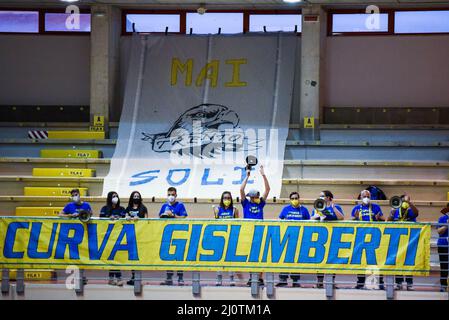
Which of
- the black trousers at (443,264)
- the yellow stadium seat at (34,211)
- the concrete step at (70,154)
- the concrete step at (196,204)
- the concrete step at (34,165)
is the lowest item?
the black trousers at (443,264)

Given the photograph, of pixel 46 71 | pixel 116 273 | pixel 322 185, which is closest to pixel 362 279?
pixel 116 273

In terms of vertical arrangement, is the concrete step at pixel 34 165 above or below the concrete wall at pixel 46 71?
below

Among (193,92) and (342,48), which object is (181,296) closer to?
(193,92)

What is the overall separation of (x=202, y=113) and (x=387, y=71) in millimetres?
4543

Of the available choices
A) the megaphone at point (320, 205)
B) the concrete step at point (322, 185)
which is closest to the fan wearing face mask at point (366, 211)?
the megaphone at point (320, 205)

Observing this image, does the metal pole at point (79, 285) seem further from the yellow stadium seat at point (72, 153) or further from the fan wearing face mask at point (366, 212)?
the yellow stadium seat at point (72, 153)

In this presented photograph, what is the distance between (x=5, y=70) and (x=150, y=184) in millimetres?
5501

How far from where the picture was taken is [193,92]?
→ 22625 millimetres

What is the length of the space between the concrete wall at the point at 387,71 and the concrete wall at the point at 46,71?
237 inches

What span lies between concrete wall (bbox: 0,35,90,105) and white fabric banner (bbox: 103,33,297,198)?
56.4 inches

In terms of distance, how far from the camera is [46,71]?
23562 mm

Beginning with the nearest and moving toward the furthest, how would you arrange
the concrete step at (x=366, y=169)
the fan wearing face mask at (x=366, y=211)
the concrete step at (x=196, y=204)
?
the fan wearing face mask at (x=366, y=211) < the concrete step at (x=196, y=204) < the concrete step at (x=366, y=169)

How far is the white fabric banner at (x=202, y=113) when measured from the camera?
20.8 metres

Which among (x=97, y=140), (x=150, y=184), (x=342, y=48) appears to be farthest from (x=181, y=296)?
(x=342, y=48)
